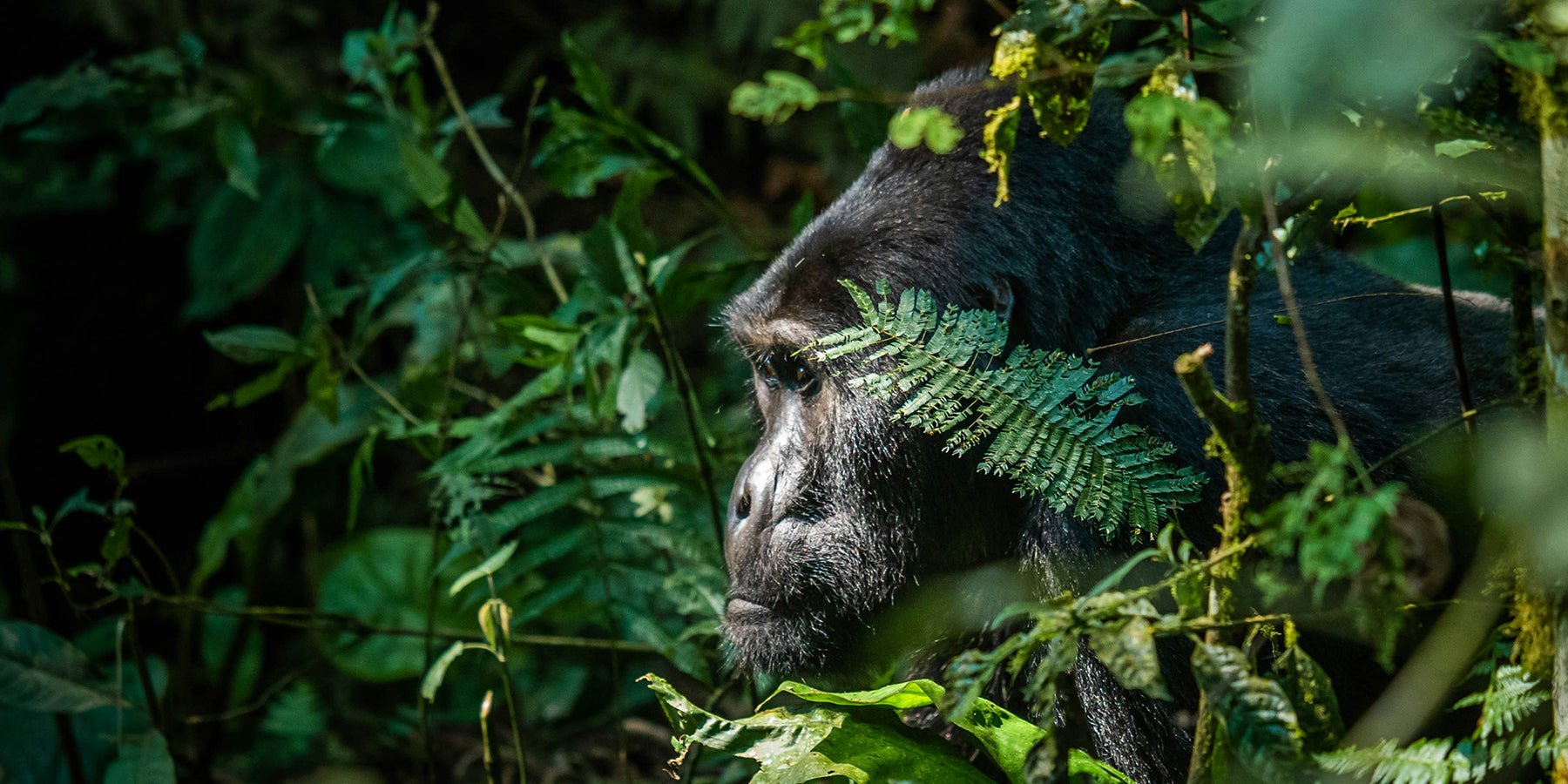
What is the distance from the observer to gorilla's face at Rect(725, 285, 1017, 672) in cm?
192

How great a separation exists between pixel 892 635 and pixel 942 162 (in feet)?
2.68

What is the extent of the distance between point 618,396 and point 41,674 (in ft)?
3.97

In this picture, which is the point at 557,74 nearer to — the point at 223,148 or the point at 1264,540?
the point at 223,148

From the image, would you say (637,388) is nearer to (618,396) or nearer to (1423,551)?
(618,396)

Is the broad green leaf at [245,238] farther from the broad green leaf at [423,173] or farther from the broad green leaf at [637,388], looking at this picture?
the broad green leaf at [637,388]

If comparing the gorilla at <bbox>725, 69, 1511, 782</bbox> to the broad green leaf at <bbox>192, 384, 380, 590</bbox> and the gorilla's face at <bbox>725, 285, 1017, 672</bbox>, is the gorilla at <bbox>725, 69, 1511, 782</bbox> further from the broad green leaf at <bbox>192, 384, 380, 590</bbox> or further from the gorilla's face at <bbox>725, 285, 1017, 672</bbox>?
the broad green leaf at <bbox>192, 384, 380, 590</bbox>

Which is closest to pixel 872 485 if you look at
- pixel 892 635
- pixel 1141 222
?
pixel 892 635

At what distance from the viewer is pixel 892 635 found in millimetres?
2008

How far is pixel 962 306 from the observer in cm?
190

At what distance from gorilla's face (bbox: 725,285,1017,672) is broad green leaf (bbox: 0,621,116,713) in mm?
1271

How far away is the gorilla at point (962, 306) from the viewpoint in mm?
1879

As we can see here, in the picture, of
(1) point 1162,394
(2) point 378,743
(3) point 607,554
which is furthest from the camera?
(2) point 378,743

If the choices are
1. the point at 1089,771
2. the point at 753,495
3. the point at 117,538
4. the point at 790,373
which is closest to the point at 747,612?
the point at 753,495

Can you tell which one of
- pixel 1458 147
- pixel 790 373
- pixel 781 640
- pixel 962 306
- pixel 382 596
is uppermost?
pixel 1458 147
